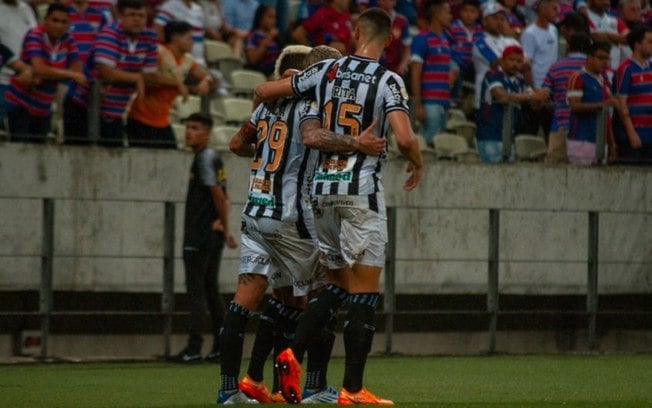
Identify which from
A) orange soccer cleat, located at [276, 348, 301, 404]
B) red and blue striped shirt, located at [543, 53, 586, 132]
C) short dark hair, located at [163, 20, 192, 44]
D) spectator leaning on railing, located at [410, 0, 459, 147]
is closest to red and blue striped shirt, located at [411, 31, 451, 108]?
spectator leaning on railing, located at [410, 0, 459, 147]

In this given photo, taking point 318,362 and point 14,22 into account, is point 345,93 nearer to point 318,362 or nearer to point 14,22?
point 318,362

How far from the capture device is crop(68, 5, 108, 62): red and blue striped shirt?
1445 centimetres

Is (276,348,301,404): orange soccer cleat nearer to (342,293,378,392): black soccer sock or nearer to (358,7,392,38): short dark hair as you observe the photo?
(342,293,378,392): black soccer sock

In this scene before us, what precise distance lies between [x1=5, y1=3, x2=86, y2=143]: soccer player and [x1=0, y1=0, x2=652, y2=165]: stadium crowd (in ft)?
0.04

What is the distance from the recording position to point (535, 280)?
15859mm

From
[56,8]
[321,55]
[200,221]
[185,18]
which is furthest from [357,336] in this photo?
[185,18]

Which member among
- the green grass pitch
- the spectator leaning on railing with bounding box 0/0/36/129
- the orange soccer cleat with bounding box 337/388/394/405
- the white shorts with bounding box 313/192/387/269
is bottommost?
the green grass pitch

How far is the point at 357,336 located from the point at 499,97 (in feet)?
25.2

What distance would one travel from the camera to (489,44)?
16.9m

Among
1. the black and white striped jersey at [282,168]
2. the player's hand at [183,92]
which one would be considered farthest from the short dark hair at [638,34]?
the black and white striped jersey at [282,168]

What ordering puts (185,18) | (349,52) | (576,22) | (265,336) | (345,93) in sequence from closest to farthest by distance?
(345,93) < (265,336) < (185,18) < (349,52) < (576,22)

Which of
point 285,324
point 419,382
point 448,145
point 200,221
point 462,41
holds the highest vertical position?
point 462,41

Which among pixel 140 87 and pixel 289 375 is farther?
pixel 140 87

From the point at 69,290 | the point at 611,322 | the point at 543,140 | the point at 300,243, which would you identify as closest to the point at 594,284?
the point at 611,322
